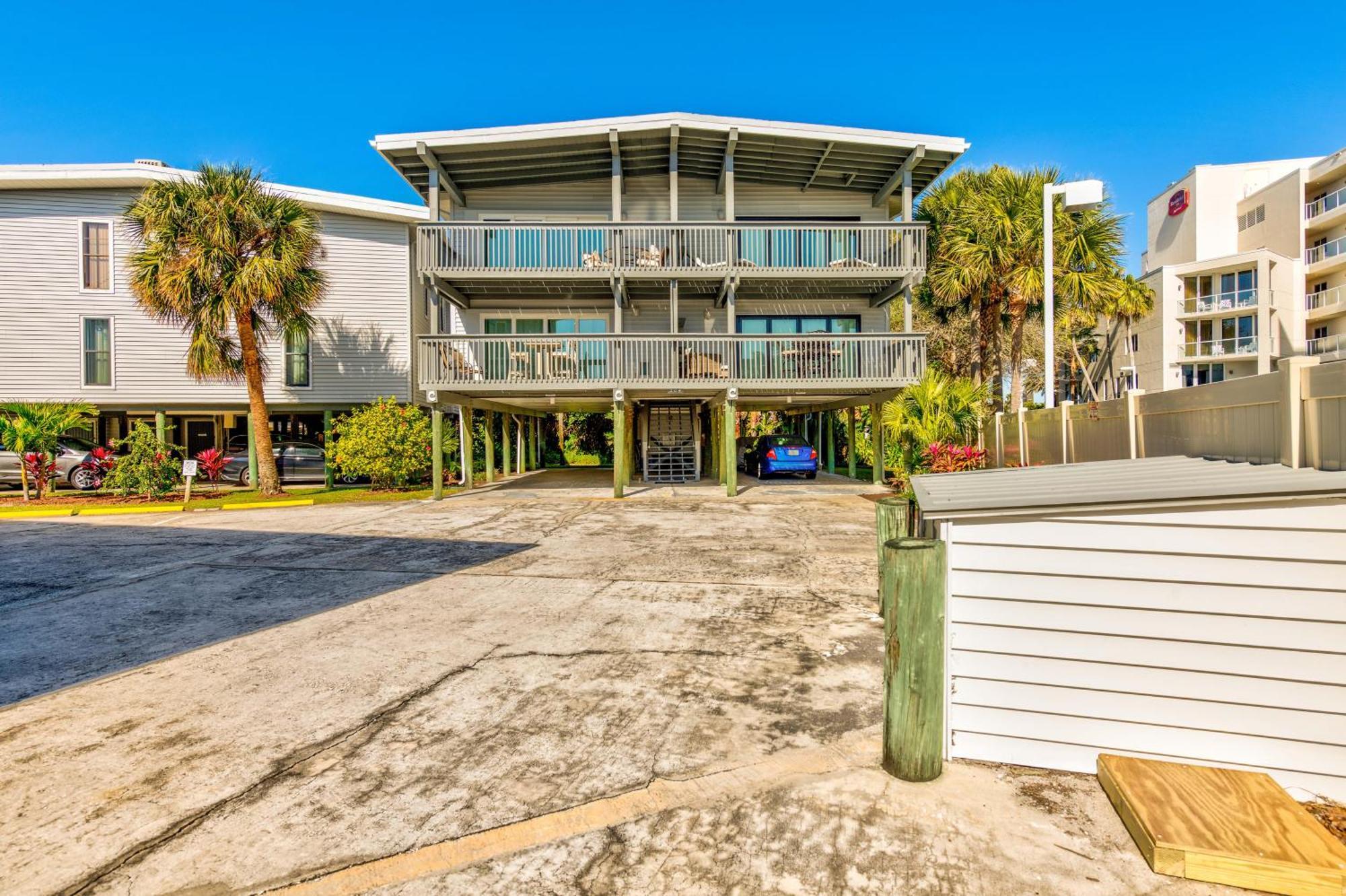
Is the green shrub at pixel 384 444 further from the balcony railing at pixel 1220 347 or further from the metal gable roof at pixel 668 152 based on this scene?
the balcony railing at pixel 1220 347

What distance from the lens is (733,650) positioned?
520 centimetres

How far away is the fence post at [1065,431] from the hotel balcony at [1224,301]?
3669 centimetres

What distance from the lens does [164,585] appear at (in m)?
7.56

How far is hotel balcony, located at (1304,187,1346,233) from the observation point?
111ft

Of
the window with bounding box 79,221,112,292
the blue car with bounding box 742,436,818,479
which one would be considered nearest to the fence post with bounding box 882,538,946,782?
the blue car with bounding box 742,436,818,479

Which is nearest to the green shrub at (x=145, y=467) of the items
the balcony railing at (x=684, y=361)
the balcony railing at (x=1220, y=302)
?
the balcony railing at (x=684, y=361)

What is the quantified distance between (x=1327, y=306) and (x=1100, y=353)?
10.4 meters

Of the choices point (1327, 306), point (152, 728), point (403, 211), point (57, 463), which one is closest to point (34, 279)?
point (57, 463)

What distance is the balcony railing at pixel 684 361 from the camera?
1558 cm

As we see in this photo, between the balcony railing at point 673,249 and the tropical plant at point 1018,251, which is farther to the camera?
the tropical plant at point 1018,251

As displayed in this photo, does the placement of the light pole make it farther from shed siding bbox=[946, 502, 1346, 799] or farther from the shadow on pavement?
the shadow on pavement

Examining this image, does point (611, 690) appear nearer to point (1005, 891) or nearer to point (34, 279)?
point (1005, 891)

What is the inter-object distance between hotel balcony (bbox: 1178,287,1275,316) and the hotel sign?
8831mm

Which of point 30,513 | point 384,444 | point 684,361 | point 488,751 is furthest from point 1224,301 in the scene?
point 30,513
